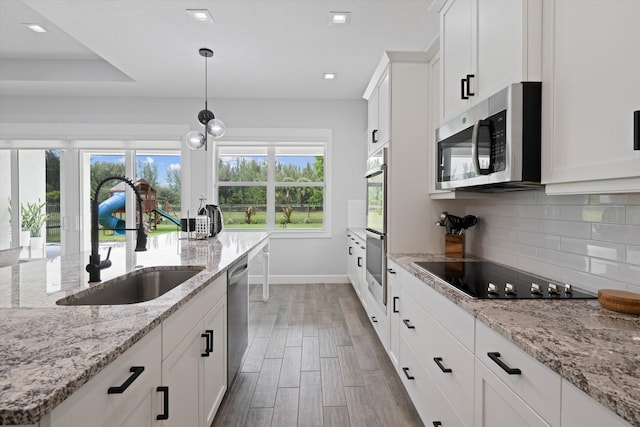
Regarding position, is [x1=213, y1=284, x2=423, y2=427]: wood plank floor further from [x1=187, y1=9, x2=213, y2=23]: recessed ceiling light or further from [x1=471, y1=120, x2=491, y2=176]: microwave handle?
[x1=187, y1=9, x2=213, y2=23]: recessed ceiling light

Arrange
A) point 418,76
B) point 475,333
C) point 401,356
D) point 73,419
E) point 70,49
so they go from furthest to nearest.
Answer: point 70,49 → point 418,76 → point 401,356 → point 475,333 → point 73,419

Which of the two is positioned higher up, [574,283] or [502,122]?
[502,122]

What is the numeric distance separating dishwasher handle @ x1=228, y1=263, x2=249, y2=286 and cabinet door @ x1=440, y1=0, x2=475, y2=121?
155 centimetres

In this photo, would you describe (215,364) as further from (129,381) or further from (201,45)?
(201,45)

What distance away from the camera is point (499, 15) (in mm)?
1519

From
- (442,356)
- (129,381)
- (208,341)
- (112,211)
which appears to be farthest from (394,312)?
(112,211)

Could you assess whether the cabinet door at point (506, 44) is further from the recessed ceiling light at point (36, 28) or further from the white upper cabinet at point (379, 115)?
the recessed ceiling light at point (36, 28)

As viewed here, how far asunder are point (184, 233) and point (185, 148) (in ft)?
7.37

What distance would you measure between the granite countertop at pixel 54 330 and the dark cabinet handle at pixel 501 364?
0.98 meters

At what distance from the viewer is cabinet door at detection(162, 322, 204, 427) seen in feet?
3.92

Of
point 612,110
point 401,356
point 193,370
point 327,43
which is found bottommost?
point 401,356

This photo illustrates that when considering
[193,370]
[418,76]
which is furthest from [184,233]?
A: [418,76]

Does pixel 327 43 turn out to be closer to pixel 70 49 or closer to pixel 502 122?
pixel 502 122

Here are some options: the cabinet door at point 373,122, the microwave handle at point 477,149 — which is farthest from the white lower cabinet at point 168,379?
the cabinet door at point 373,122
